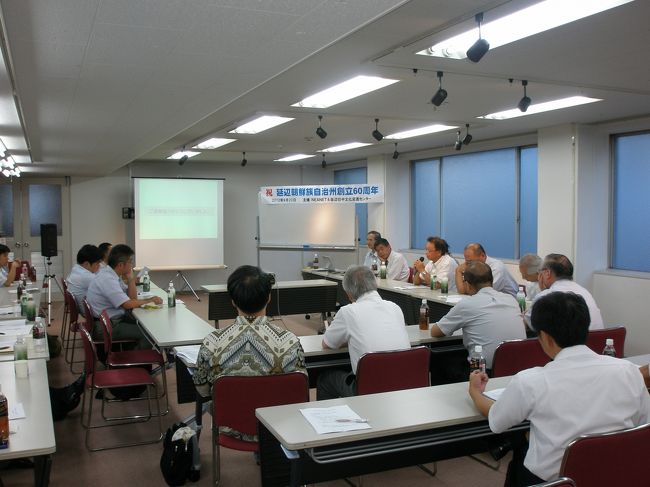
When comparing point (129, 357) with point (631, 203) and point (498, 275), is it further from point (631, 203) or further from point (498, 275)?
point (631, 203)

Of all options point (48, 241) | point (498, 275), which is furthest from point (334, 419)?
point (48, 241)

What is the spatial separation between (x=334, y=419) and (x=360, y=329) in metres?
1.16

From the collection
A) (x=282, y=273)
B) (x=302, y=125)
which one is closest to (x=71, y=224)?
(x=282, y=273)

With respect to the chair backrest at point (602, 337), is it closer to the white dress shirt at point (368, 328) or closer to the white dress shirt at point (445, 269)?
the white dress shirt at point (368, 328)

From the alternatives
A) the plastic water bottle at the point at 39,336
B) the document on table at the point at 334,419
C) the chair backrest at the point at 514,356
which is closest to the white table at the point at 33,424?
the plastic water bottle at the point at 39,336

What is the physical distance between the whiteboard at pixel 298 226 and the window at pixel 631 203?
3922 mm

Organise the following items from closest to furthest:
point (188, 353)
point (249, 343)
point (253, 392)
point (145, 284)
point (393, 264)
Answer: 1. point (253, 392)
2. point (249, 343)
3. point (188, 353)
4. point (145, 284)
5. point (393, 264)

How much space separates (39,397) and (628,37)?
3.70 meters

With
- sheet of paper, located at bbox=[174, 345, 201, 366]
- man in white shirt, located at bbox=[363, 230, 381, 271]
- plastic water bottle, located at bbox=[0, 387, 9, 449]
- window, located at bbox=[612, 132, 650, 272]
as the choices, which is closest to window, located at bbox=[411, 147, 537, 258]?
window, located at bbox=[612, 132, 650, 272]

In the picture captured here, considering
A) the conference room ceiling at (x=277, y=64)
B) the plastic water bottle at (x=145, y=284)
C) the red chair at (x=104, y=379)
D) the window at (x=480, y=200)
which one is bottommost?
the red chair at (x=104, y=379)

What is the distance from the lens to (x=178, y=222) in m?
11.4

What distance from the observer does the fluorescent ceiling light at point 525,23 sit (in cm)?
291

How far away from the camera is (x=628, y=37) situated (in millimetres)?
3463

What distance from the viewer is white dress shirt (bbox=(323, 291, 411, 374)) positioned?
134 inches
